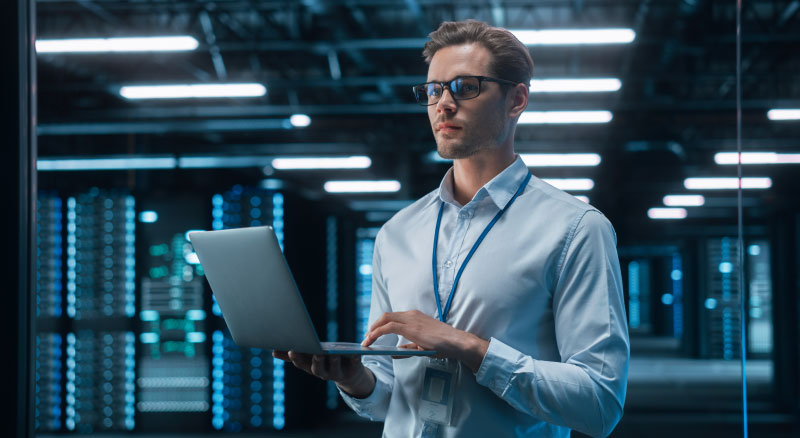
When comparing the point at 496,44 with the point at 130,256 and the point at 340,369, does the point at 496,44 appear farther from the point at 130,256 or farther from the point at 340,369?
the point at 130,256

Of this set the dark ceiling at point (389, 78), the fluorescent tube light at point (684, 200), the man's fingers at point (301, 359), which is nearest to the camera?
the man's fingers at point (301, 359)

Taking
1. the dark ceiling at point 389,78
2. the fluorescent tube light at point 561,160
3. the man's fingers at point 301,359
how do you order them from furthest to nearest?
the fluorescent tube light at point 561,160
the dark ceiling at point 389,78
the man's fingers at point 301,359

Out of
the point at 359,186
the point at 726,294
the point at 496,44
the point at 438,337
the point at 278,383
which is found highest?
the point at 359,186

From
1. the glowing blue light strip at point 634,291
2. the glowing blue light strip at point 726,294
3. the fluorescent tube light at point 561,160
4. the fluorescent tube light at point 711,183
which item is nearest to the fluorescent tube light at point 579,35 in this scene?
the fluorescent tube light at point 561,160

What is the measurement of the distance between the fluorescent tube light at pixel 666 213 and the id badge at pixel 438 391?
16.0 m

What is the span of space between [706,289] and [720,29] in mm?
7665

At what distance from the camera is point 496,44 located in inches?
53.5

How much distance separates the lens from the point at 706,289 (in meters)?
15.8

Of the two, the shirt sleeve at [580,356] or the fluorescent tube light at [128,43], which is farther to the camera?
the fluorescent tube light at [128,43]

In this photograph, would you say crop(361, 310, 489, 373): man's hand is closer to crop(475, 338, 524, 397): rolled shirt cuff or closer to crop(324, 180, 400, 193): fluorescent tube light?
crop(475, 338, 524, 397): rolled shirt cuff

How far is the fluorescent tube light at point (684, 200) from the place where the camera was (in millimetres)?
14789

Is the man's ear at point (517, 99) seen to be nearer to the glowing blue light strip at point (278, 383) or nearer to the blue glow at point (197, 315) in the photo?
the glowing blue light strip at point (278, 383)

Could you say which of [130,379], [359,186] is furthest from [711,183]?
[130,379]

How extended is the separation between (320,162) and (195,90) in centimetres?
309
